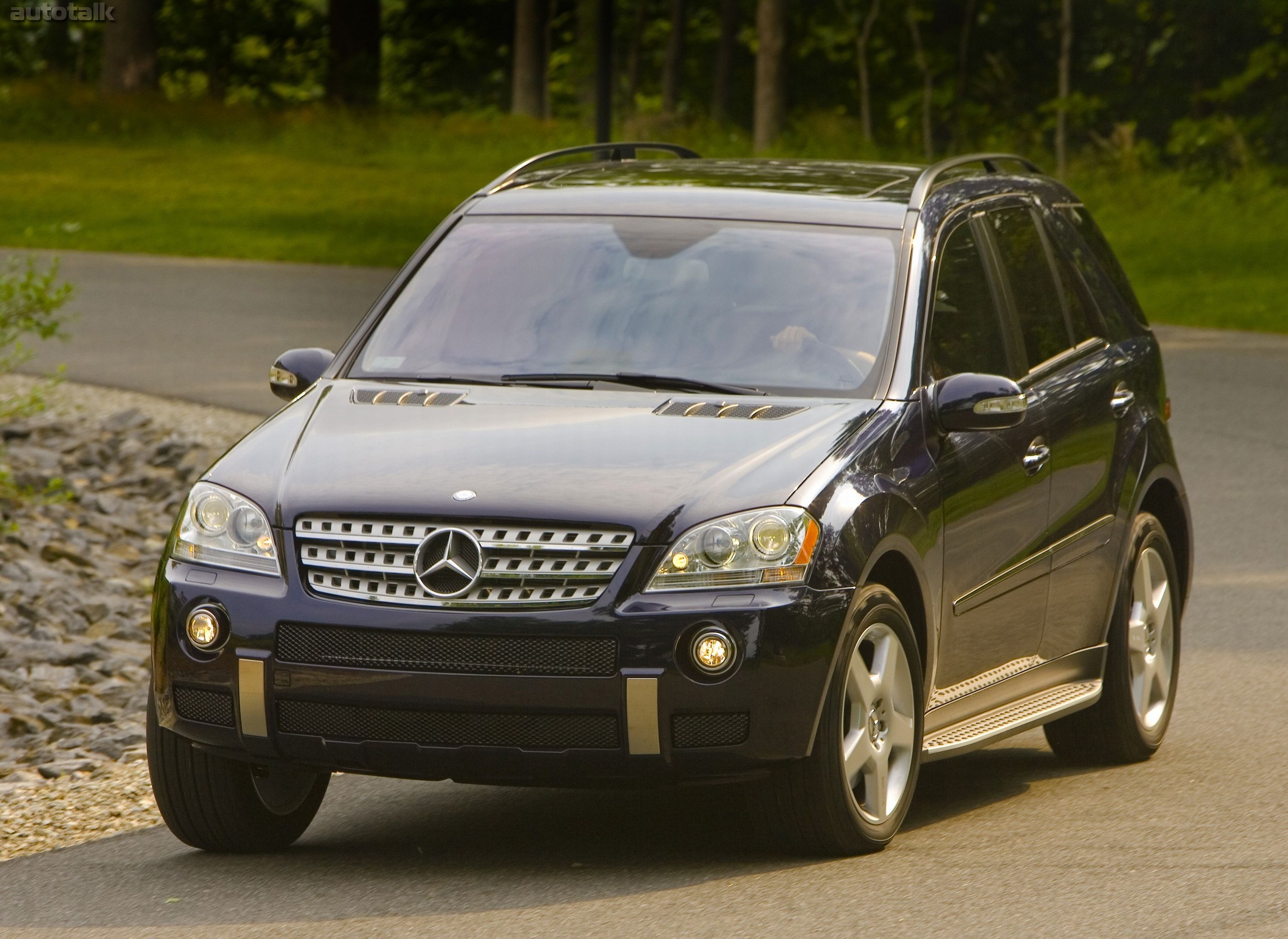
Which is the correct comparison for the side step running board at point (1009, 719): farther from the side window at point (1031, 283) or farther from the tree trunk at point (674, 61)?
the tree trunk at point (674, 61)

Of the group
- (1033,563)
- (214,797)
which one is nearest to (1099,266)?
(1033,563)

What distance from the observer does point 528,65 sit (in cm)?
5028

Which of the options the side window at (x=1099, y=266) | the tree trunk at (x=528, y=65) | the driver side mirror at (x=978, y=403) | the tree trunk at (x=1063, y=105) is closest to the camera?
the driver side mirror at (x=978, y=403)

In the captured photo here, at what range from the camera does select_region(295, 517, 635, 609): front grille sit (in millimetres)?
5297

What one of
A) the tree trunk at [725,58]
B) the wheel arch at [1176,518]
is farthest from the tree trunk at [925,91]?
the wheel arch at [1176,518]

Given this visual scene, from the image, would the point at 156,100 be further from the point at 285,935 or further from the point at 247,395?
the point at 285,935

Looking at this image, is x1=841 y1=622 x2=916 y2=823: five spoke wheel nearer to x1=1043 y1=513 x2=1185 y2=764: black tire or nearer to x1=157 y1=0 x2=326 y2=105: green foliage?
x1=1043 y1=513 x2=1185 y2=764: black tire

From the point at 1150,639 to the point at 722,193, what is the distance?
2047 mm

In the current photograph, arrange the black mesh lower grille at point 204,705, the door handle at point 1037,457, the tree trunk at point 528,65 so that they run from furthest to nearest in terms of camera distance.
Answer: the tree trunk at point 528,65 < the door handle at point 1037,457 < the black mesh lower grille at point 204,705

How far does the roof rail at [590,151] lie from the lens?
287 inches

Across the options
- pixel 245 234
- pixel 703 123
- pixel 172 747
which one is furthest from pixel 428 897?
pixel 703 123

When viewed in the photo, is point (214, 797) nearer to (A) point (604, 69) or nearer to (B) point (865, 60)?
(A) point (604, 69)

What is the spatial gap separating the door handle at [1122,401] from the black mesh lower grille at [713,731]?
2429 millimetres

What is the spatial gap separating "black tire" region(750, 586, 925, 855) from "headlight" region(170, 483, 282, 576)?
1.33 metres
